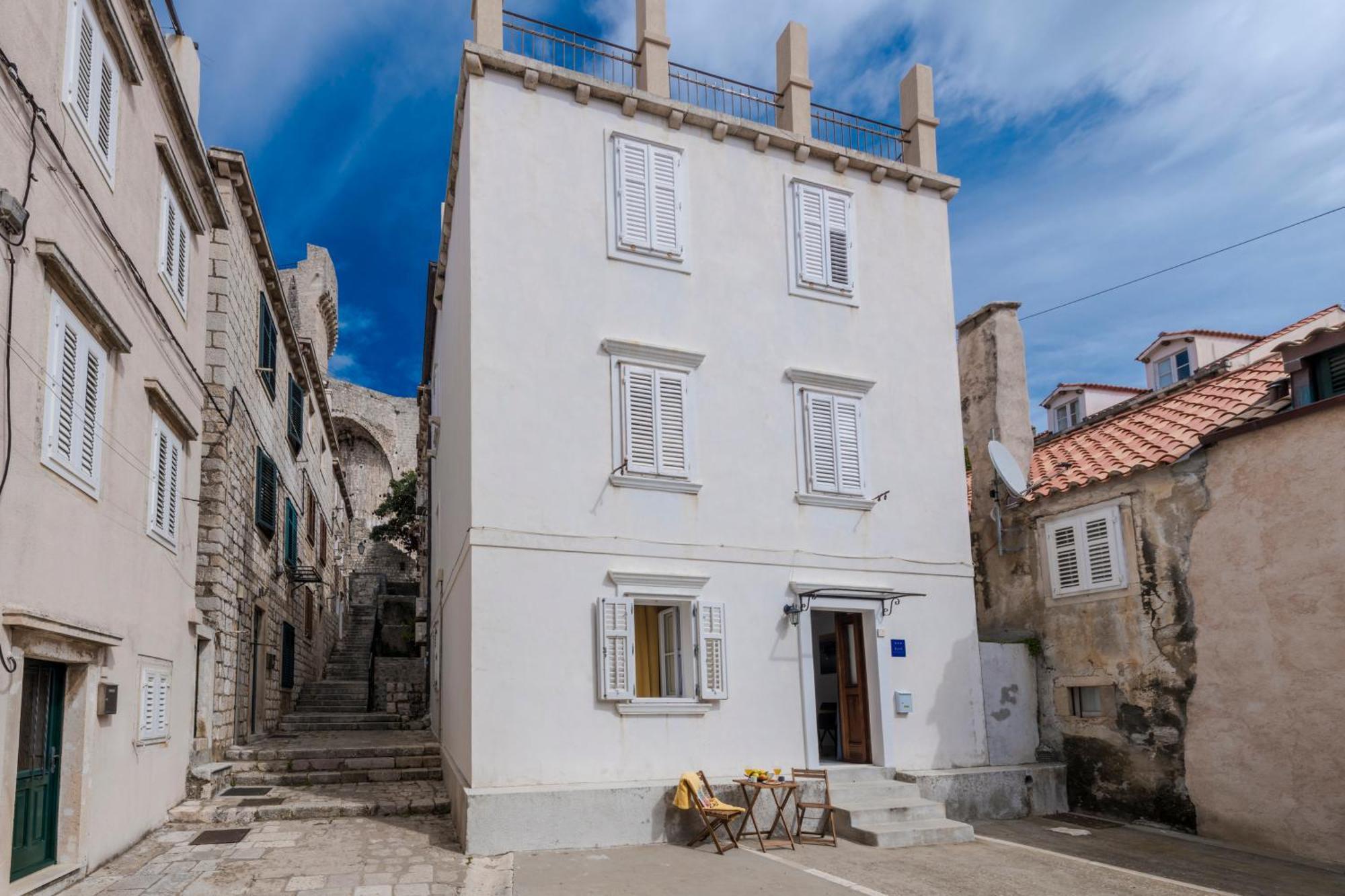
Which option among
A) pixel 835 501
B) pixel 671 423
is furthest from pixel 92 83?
pixel 835 501

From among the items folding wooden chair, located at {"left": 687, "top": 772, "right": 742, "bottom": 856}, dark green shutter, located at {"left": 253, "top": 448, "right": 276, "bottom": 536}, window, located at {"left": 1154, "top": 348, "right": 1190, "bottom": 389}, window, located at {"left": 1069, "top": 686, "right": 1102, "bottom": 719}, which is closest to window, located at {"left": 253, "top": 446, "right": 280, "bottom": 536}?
dark green shutter, located at {"left": 253, "top": 448, "right": 276, "bottom": 536}

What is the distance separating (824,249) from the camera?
13.5 meters

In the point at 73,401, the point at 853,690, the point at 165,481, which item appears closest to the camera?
the point at 73,401

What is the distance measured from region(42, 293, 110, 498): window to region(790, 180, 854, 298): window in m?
8.00

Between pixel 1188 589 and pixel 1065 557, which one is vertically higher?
pixel 1065 557

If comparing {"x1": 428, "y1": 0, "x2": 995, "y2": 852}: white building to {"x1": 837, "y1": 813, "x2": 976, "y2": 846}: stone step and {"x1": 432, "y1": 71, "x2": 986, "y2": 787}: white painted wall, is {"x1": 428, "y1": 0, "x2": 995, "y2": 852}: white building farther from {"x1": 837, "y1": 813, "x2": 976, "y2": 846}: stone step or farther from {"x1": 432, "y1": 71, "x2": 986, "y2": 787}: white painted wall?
{"x1": 837, "y1": 813, "x2": 976, "y2": 846}: stone step

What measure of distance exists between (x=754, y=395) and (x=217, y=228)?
7476 millimetres

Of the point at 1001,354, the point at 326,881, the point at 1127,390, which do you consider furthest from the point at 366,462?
the point at 326,881

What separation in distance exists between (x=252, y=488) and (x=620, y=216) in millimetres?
7491

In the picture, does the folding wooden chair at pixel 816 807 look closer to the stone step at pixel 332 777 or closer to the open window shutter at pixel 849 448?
the open window shutter at pixel 849 448

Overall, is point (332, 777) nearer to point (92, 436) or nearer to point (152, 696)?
point (152, 696)

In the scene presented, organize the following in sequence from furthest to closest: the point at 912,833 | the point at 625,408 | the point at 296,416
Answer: the point at 296,416 < the point at 625,408 < the point at 912,833

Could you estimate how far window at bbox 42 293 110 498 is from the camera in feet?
25.2

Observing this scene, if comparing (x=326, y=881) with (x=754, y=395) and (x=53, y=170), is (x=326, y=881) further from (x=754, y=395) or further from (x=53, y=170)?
(x=754, y=395)
